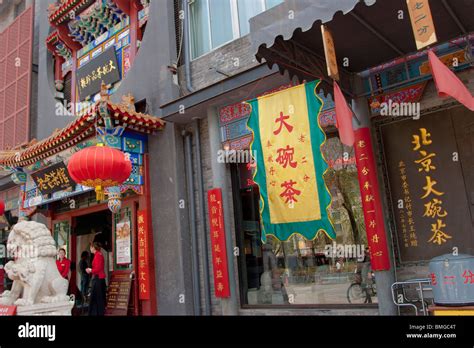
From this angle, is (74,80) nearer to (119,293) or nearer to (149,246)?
(149,246)

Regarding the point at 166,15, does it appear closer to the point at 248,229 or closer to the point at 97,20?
the point at 97,20

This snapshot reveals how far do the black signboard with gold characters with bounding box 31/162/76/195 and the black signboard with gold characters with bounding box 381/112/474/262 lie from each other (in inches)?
272

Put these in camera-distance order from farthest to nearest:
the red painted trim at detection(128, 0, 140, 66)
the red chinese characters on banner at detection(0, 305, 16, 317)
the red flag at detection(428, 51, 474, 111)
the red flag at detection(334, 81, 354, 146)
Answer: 1. the red painted trim at detection(128, 0, 140, 66)
2. the red chinese characters on banner at detection(0, 305, 16, 317)
3. the red flag at detection(334, 81, 354, 146)
4. the red flag at detection(428, 51, 474, 111)

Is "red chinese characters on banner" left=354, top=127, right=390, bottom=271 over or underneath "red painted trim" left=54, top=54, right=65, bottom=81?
underneath

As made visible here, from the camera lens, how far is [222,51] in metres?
7.99

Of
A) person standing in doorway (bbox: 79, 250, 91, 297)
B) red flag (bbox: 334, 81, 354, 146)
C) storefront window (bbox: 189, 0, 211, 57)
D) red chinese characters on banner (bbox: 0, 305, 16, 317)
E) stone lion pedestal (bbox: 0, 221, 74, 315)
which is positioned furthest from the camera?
person standing in doorway (bbox: 79, 250, 91, 297)

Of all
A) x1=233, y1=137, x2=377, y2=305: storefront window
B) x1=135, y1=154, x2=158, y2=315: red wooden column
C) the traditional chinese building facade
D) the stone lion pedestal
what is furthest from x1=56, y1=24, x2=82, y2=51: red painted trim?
x1=233, y1=137, x2=377, y2=305: storefront window

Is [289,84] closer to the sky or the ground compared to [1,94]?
closer to the ground

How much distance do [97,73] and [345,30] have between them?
7.19 metres

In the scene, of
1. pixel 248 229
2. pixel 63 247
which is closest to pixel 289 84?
pixel 248 229

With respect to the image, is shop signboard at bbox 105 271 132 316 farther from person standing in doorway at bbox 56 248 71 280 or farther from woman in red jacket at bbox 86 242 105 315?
person standing in doorway at bbox 56 248 71 280

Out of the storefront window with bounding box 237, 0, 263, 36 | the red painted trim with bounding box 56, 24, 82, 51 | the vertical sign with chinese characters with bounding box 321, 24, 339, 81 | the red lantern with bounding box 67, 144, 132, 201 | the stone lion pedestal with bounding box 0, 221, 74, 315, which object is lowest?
the stone lion pedestal with bounding box 0, 221, 74, 315

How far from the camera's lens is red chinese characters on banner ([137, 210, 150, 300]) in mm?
7848

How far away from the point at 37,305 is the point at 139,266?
2.23 metres
